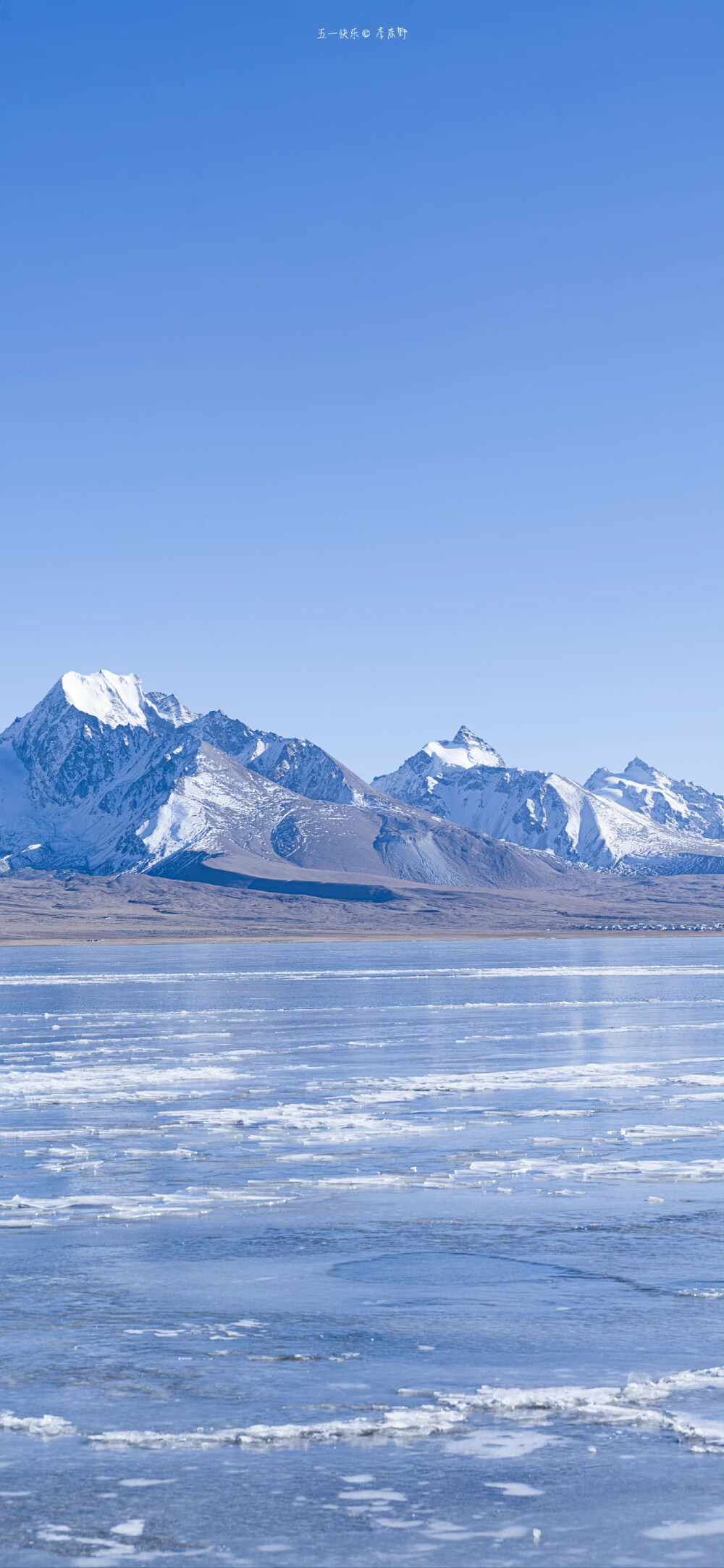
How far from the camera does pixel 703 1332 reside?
14633 millimetres

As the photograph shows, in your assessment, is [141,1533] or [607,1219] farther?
[607,1219]

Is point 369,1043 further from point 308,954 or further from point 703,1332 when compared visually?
point 308,954

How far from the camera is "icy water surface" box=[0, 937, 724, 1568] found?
1047 centimetres

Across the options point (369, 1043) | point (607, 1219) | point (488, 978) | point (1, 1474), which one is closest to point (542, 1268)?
point (607, 1219)

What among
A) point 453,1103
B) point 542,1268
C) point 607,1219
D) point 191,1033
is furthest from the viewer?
point 191,1033

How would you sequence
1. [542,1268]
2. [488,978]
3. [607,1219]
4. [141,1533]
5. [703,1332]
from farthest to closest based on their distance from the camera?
[488,978] < [607,1219] < [542,1268] < [703,1332] < [141,1533]

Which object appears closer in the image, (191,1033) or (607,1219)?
(607,1219)

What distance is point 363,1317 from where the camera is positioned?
15.5m

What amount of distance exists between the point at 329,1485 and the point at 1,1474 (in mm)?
2507

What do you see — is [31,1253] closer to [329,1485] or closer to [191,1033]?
[329,1485]

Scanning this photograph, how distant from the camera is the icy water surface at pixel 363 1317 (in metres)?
10.5

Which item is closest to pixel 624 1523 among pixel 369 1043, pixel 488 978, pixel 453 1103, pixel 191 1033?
pixel 453 1103

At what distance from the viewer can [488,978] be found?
308ft

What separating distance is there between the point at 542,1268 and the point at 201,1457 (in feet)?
22.2
